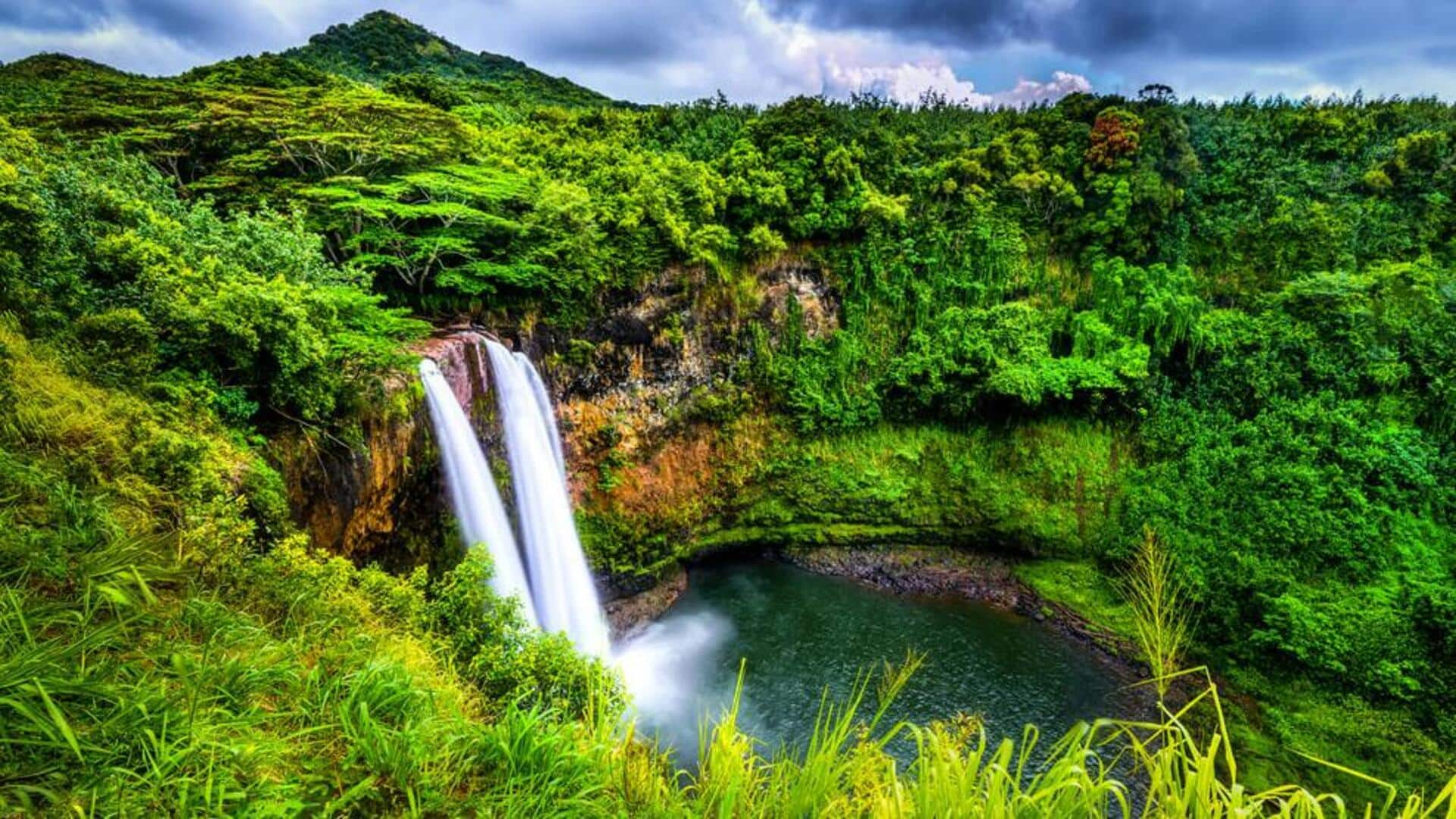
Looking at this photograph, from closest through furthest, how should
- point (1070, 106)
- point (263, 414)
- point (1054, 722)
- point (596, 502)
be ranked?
point (263, 414) → point (1054, 722) → point (596, 502) → point (1070, 106)

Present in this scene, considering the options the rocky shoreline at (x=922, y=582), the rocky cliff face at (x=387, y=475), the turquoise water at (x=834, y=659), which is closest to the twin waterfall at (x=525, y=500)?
the rocky cliff face at (x=387, y=475)

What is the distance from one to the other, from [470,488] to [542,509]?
5.74 ft

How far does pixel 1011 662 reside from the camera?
11703 mm

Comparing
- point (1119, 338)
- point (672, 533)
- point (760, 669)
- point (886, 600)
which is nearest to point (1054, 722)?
point (886, 600)

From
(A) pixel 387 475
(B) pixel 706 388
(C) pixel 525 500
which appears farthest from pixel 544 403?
(B) pixel 706 388

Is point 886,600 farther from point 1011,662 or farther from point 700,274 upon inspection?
→ point 700,274

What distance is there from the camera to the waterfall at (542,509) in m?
9.90

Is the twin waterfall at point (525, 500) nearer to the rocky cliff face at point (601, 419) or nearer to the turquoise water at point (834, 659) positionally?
the rocky cliff face at point (601, 419)

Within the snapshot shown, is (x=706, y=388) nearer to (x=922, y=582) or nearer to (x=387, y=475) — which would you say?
(x=922, y=582)

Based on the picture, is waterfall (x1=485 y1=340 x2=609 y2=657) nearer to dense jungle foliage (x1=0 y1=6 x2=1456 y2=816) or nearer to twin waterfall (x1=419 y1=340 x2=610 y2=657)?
twin waterfall (x1=419 y1=340 x2=610 y2=657)

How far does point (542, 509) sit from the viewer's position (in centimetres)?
1045

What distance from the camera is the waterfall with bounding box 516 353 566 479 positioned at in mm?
10664

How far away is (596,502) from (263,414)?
672 cm

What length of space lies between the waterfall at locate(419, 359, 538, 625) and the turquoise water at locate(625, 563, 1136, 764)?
3264mm
